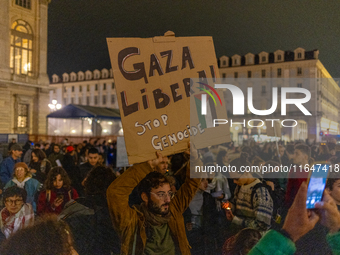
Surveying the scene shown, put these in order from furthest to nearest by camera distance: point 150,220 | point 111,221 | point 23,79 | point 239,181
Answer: point 23,79, point 239,181, point 111,221, point 150,220

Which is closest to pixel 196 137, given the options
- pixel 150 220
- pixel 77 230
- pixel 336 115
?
pixel 150 220

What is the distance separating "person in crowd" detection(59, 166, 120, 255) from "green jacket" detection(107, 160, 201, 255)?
0.20m

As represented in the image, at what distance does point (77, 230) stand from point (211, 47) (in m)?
2.02

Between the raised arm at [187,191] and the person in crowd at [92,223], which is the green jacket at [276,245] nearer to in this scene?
the raised arm at [187,191]

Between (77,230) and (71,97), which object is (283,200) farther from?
(71,97)

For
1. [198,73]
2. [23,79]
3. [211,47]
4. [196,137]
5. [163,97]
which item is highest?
[23,79]

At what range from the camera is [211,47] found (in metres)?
2.62

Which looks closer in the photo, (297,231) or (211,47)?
(297,231)

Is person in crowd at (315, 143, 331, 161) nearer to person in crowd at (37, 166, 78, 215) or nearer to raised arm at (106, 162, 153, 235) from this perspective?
person in crowd at (37, 166, 78, 215)

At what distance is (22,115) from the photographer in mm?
23312

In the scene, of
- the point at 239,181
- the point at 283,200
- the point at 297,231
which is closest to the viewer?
the point at 297,231

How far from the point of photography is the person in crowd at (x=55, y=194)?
3451mm

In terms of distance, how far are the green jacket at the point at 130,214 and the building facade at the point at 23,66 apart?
2141 cm

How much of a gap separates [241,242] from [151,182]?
1.12 metres
